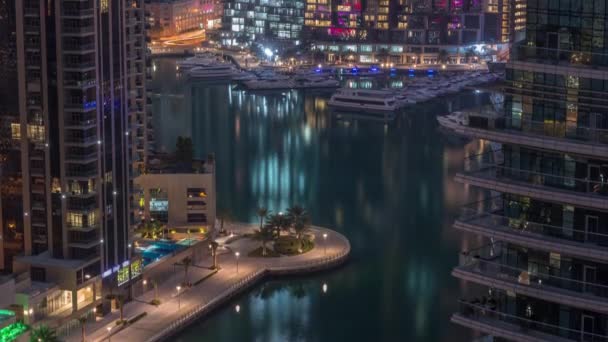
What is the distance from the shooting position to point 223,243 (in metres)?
61.6

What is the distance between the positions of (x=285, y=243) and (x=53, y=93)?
15708 mm

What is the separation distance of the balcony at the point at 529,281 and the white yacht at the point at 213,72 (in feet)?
316

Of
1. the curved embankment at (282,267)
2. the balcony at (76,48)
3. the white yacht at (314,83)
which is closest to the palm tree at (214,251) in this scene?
the curved embankment at (282,267)

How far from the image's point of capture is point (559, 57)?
89.4 feet

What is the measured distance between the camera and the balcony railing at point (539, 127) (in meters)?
27.0

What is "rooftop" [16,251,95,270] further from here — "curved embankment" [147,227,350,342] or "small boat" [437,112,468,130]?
"small boat" [437,112,468,130]

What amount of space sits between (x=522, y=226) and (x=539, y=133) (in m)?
2.08

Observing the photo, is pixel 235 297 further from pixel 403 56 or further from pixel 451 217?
pixel 403 56

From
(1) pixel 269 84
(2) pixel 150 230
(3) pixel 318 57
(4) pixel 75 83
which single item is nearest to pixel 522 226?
(4) pixel 75 83

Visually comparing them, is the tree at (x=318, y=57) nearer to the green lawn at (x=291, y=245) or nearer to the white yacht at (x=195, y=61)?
the white yacht at (x=195, y=61)

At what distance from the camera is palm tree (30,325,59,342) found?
148ft

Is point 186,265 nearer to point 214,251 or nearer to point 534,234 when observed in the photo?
point 214,251

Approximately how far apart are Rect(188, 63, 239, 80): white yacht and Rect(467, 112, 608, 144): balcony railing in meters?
96.9

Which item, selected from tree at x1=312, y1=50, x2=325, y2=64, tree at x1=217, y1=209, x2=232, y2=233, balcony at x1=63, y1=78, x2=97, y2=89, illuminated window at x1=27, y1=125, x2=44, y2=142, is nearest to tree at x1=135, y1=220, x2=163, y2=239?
tree at x1=217, y1=209, x2=232, y2=233
